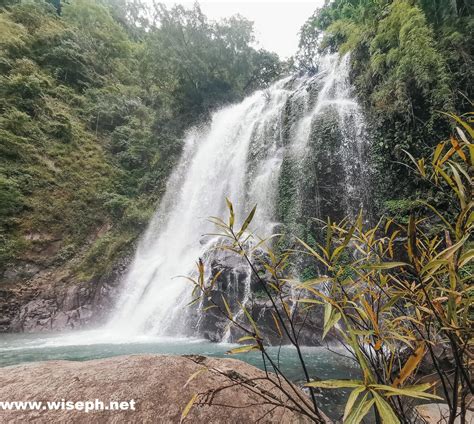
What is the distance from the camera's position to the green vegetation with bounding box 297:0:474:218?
20.5 ft

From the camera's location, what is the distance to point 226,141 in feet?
43.7

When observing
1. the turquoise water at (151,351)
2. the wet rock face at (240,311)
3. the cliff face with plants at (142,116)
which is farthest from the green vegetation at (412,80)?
the turquoise water at (151,351)

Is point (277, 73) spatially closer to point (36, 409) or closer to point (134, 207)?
point (134, 207)

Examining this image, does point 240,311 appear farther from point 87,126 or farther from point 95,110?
point 95,110

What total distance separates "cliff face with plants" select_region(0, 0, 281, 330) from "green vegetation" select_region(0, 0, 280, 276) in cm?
5

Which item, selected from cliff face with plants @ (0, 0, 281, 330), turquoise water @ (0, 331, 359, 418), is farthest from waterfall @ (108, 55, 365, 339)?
cliff face with plants @ (0, 0, 281, 330)

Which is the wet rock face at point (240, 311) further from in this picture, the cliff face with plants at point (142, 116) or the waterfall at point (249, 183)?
the cliff face with plants at point (142, 116)

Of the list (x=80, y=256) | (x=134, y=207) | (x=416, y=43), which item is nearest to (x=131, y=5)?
(x=134, y=207)

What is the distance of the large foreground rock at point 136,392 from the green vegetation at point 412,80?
5650mm

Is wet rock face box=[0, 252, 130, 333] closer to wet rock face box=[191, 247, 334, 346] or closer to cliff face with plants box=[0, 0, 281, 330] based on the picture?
cliff face with plants box=[0, 0, 281, 330]

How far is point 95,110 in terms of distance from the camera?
14750mm

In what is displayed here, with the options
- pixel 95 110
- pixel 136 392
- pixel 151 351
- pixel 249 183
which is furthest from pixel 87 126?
pixel 136 392

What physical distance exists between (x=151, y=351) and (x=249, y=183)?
6996 millimetres

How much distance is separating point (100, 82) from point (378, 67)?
15984mm
